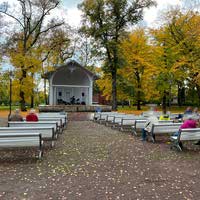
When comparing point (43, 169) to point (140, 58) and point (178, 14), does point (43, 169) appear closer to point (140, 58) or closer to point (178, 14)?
point (178, 14)

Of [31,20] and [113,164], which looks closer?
[113,164]

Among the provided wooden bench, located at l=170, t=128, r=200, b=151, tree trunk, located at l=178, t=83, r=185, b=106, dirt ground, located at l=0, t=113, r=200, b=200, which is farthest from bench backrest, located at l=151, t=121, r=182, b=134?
tree trunk, located at l=178, t=83, r=185, b=106

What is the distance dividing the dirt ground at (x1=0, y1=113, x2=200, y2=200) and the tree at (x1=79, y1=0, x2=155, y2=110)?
2450 centimetres

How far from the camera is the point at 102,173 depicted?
6.00 m

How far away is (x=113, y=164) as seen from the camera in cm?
679

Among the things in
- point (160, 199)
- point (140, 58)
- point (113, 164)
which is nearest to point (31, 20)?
point (140, 58)

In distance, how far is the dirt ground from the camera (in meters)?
4.73

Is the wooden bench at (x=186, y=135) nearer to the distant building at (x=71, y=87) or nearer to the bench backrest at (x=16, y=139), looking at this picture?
the bench backrest at (x=16, y=139)

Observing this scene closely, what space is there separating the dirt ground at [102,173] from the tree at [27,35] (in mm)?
23483

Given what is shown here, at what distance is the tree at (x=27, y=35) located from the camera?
30.7 meters

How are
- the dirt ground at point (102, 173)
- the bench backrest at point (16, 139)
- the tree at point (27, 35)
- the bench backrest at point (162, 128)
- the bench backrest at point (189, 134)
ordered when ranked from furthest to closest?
1. the tree at point (27, 35)
2. the bench backrest at point (162, 128)
3. the bench backrest at point (189, 134)
4. the bench backrest at point (16, 139)
5. the dirt ground at point (102, 173)

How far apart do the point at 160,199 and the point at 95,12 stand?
30.8 meters

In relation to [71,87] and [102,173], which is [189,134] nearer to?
[102,173]

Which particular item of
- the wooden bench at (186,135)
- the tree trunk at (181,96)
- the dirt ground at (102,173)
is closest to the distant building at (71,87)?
the tree trunk at (181,96)
